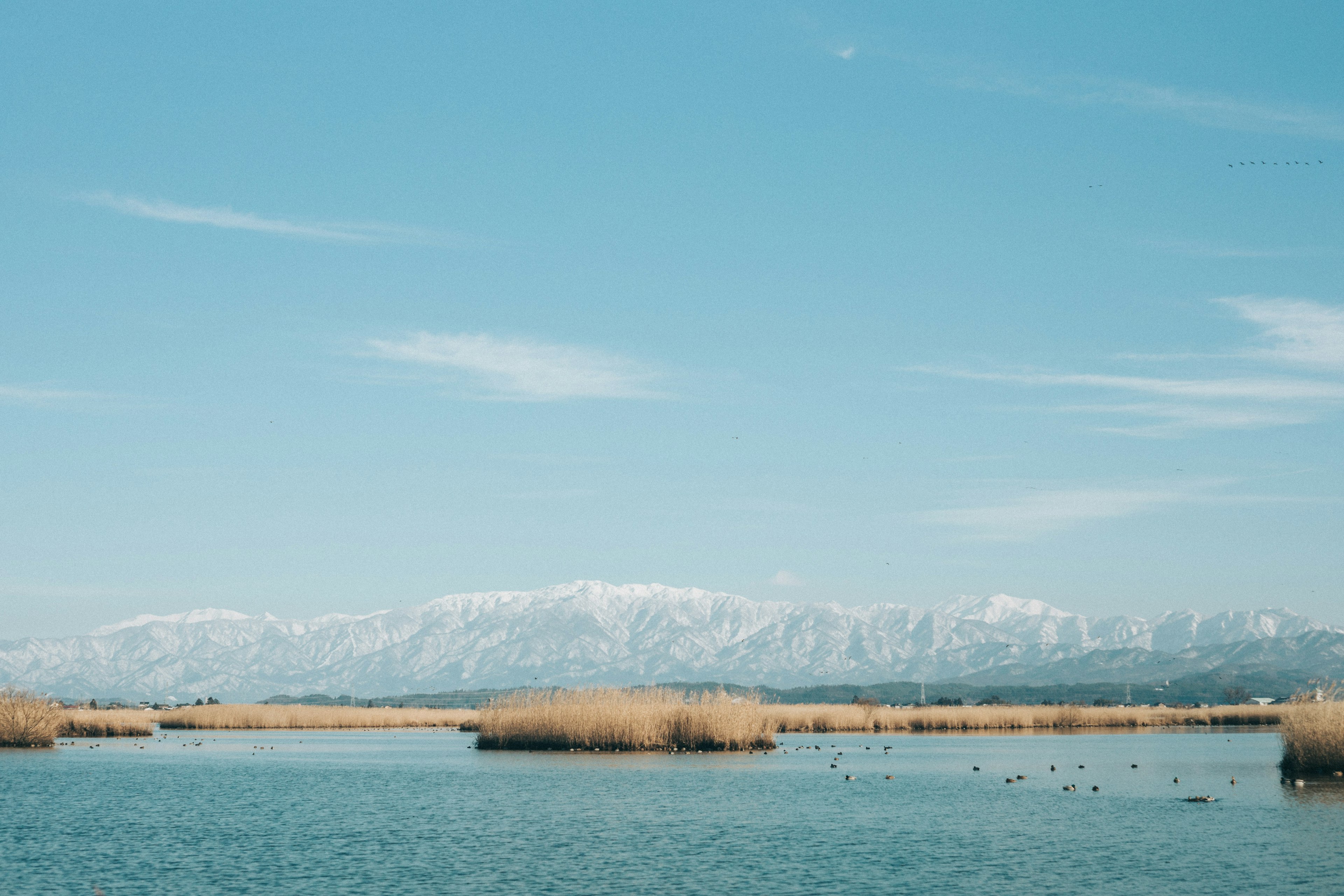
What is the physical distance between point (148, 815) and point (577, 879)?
16.8 m

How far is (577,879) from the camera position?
24781 mm

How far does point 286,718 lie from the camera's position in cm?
10375

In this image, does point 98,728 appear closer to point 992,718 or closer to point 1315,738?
point 992,718

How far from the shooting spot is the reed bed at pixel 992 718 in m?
94.5

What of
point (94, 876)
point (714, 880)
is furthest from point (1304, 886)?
point (94, 876)

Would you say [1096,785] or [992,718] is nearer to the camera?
[1096,785]

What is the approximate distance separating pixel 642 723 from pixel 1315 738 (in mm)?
28599

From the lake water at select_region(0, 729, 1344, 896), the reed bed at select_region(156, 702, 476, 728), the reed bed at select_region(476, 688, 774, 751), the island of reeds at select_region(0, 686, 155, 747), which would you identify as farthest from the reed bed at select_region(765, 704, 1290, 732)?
the island of reeds at select_region(0, 686, 155, 747)

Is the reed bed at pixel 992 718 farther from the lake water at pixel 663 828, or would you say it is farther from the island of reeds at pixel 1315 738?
the island of reeds at pixel 1315 738

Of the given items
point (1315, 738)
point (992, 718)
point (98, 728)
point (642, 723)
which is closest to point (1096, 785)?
point (1315, 738)

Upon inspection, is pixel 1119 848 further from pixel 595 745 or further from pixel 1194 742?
pixel 1194 742

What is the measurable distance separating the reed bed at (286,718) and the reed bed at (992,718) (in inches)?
1173

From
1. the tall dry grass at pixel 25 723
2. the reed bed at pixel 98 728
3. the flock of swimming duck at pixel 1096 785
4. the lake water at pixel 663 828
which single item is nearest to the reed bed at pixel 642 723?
the lake water at pixel 663 828

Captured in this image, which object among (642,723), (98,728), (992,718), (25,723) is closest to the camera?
(642,723)
